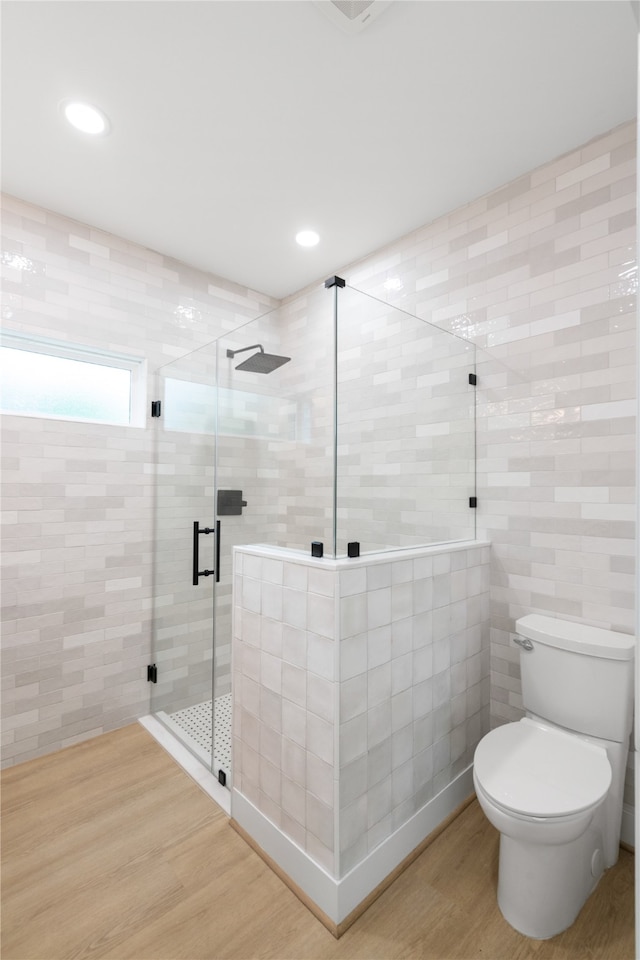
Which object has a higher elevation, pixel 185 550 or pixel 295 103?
pixel 295 103

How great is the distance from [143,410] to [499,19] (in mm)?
2231

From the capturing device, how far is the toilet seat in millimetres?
1278

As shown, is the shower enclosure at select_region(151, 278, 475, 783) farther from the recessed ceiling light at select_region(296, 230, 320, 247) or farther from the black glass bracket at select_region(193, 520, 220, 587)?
the recessed ceiling light at select_region(296, 230, 320, 247)

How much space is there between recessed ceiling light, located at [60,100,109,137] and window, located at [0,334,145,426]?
973 mm

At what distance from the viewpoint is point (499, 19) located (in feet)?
4.48

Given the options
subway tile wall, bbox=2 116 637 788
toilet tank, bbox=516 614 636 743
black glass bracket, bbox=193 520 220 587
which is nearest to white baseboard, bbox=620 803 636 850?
toilet tank, bbox=516 614 636 743

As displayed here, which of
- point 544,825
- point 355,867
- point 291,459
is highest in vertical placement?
point 291,459

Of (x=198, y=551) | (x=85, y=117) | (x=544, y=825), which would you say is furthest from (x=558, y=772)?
(x=85, y=117)

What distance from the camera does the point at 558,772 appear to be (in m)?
1.41

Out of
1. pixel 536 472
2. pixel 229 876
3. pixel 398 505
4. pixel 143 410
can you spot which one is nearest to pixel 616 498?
pixel 536 472

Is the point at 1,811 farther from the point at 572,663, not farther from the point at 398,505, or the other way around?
the point at 572,663

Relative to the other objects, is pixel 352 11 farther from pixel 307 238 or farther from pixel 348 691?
pixel 348 691

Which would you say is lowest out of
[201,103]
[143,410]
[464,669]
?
[464,669]

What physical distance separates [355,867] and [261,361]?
71.9 inches
